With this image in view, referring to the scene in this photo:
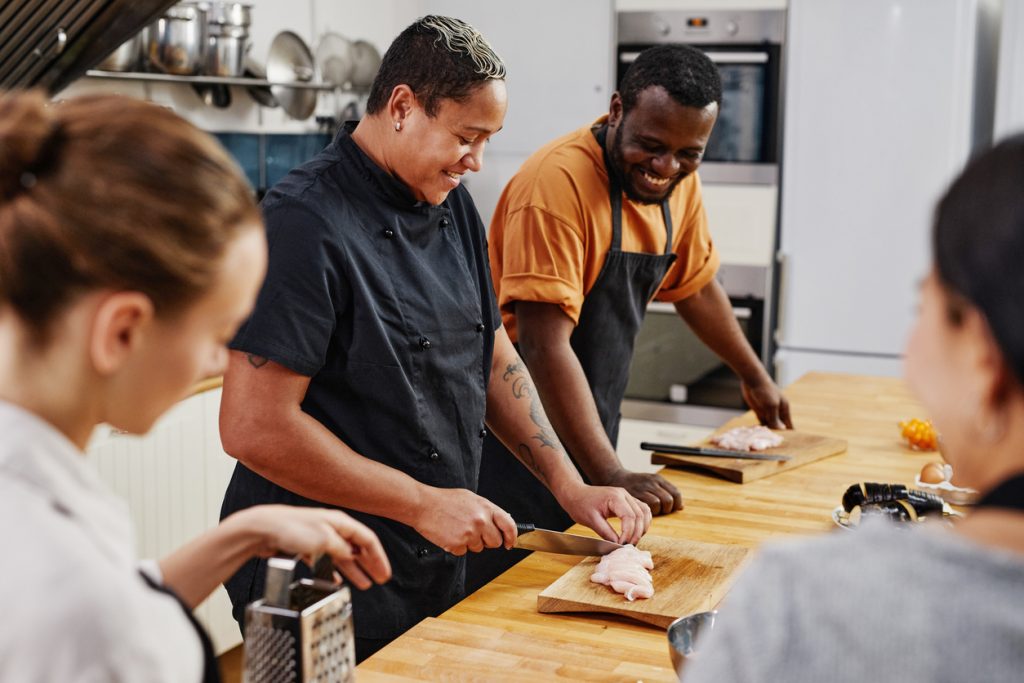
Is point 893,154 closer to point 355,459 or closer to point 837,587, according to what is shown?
point 355,459

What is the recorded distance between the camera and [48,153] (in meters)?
0.72

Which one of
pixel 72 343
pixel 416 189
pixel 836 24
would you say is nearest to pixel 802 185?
pixel 836 24

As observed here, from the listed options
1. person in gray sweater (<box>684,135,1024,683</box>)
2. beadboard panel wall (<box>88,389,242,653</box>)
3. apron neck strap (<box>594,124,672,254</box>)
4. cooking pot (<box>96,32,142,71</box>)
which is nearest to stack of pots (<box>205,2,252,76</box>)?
cooking pot (<box>96,32,142,71</box>)

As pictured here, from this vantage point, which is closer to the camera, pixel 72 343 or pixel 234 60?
pixel 72 343

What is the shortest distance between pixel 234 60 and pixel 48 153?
117 inches

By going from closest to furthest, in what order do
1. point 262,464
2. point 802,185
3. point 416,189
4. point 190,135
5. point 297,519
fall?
1. point 190,135
2. point 297,519
3. point 262,464
4. point 416,189
5. point 802,185

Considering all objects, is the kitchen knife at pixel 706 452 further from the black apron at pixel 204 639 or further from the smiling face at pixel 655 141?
the black apron at pixel 204 639

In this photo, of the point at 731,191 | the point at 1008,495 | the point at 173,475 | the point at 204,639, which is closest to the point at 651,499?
the point at 204,639

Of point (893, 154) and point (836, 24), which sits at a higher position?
point (836, 24)

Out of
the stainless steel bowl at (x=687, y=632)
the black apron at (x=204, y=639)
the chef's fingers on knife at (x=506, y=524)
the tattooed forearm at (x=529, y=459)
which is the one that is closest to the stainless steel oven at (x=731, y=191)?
the tattooed forearm at (x=529, y=459)

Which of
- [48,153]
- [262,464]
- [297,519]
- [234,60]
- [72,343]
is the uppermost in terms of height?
[234,60]

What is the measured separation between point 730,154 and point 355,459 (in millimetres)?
2723

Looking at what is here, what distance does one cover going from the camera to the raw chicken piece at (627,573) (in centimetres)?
152

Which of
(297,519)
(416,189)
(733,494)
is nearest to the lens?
(297,519)
